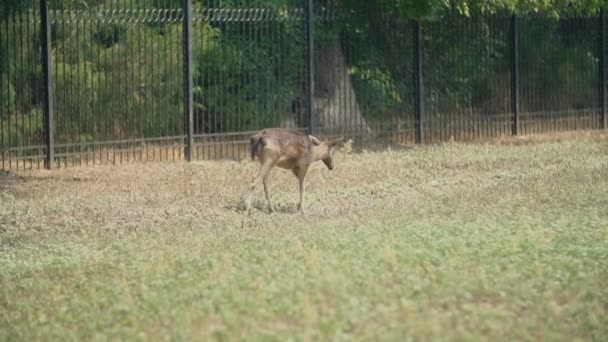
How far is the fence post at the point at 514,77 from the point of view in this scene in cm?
2508

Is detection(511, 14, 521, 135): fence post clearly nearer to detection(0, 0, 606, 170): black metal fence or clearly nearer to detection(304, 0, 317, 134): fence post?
detection(0, 0, 606, 170): black metal fence

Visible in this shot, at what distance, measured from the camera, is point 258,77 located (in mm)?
21406

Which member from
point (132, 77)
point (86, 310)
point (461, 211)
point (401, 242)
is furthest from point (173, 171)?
point (86, 310)

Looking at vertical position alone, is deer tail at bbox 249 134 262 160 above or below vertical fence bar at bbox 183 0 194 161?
below

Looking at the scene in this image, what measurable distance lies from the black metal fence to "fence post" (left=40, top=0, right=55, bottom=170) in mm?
19

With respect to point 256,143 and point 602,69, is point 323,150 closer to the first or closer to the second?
point 256,143

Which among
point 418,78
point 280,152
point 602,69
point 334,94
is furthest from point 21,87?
point 602,69

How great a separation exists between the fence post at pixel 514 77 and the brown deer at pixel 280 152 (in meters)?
10.7

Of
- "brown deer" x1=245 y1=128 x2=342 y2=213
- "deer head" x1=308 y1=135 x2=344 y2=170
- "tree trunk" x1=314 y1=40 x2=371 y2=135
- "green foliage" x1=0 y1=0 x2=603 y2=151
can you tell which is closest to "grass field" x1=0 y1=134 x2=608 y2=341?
"brown deer" x1=245 y1=128 x2=342 y2=213

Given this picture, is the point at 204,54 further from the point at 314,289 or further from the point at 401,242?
the point at 314,289

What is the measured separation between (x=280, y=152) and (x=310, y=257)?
161 inches

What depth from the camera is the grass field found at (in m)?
8.79

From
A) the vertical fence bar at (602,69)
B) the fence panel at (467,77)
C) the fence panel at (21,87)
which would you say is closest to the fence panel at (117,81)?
the fence panel at (21,87)

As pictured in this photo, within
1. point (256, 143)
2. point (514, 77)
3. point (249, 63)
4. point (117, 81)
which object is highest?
point (249, 63)
